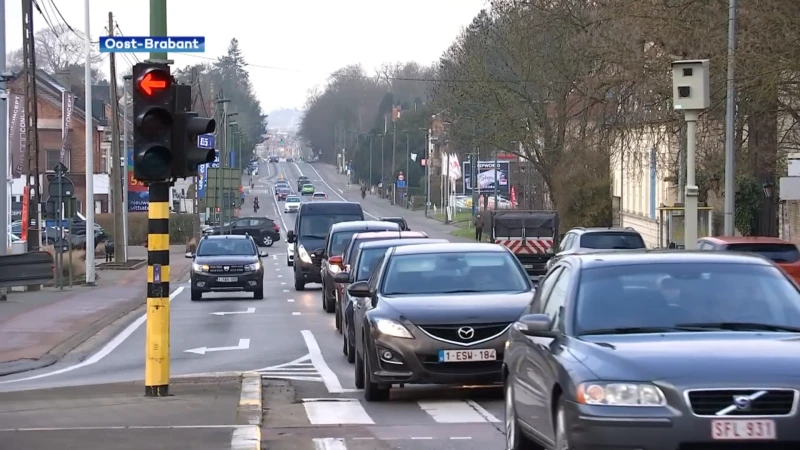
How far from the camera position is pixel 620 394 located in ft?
22.6

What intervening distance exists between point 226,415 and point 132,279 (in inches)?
1351

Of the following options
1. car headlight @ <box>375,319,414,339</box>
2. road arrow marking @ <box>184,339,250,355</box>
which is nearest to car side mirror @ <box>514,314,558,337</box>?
car headlight @ <box>375,319,414,339</box>

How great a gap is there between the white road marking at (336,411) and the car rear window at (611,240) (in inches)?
709

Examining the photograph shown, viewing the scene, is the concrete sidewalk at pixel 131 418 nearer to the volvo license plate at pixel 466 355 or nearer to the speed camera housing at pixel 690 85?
the volvo license plate at pixel 466 355

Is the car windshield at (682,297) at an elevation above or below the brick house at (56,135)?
below

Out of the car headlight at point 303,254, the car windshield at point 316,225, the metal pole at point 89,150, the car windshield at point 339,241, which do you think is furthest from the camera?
the metal pole at point 89,150

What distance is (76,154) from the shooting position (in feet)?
283

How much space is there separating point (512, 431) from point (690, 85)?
590 inches

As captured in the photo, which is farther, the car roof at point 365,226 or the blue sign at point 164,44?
the car roof at point 365,226

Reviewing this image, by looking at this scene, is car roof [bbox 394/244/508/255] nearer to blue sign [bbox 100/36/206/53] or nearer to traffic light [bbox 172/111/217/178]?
traffic light [bbox 172/111/217/178]

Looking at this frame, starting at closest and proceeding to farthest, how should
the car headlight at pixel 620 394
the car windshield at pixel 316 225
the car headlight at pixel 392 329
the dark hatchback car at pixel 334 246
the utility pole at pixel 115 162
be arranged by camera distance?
1. the car headlight at pixel 620 394
2. the car headlight at pixel 392 329
3. the dark hatchback car at pixel 334 246
4. the car windshield at pixel 316 225
5. the utility pole at pixel 115 162

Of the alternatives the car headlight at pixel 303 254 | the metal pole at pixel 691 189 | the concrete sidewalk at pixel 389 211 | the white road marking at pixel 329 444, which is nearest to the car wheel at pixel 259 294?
the car headlight at pixel 303 254

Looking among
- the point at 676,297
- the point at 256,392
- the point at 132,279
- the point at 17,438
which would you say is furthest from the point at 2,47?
the point at 676,297

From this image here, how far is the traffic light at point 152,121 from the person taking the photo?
Result: 1223cm
